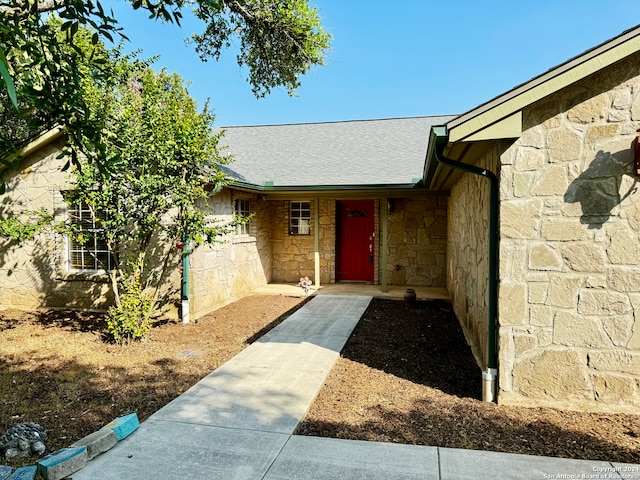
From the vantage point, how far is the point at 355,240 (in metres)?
11.9

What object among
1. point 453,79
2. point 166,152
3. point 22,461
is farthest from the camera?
point 453,79

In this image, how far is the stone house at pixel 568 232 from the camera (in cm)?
360

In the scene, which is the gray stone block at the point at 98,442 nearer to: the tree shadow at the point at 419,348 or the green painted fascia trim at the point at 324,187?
the tree shadow at the point at 419,348

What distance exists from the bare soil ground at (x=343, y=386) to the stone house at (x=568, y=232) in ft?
1.32

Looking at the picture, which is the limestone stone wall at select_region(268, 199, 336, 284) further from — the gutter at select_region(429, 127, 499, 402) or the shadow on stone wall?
the shadow on stone wall

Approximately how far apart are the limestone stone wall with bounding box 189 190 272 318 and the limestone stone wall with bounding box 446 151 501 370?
4.06 metres

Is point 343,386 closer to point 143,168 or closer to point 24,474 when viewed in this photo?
point 24,474

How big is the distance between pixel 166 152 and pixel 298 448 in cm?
454

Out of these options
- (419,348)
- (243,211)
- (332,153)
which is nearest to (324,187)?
(243,211)

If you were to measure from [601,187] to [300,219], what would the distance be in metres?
8.88

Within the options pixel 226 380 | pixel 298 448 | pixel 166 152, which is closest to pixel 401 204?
pixel 166 152

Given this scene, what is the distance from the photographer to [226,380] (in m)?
4.59

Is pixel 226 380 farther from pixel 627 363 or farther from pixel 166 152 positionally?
pixel 627 363

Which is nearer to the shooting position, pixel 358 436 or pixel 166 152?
pixel 358 436
